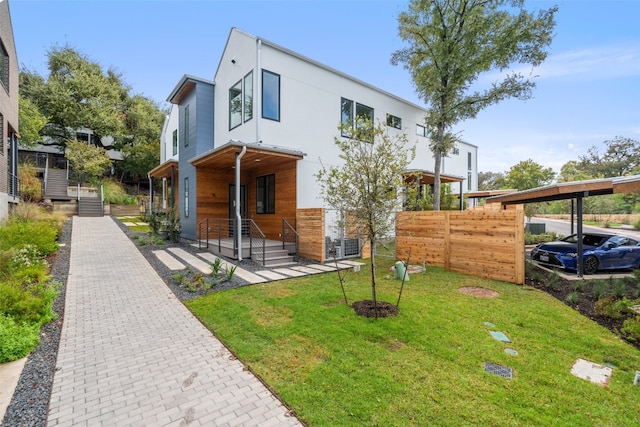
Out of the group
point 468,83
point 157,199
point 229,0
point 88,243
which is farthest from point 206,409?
point 157,199

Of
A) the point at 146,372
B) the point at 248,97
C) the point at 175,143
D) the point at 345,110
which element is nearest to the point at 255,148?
the point at 248,97

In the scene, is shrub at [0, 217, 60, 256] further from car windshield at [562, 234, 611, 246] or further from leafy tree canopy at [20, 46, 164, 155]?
leafy tree canopy at [20, 46, 164, 155]

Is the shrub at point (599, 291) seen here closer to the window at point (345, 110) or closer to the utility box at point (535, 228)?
the window at point (345, 110)

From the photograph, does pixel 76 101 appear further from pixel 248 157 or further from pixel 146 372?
pixel 146 372

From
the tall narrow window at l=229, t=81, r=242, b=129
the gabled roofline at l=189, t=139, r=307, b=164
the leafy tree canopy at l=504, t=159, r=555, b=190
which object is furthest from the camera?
the leafy tree canopy at l=504, t=159, r=555, b=190

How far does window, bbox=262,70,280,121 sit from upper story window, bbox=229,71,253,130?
537 mm

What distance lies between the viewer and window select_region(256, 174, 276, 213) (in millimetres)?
12094

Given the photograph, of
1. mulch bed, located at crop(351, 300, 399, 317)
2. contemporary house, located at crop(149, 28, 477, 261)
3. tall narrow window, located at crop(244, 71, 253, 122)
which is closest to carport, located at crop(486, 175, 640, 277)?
mulch bed, located at crop(351, 300, 399, 317)

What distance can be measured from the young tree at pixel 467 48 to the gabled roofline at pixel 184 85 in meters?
9.98

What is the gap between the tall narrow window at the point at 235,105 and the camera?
452 inches

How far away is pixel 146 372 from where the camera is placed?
3.31 metres

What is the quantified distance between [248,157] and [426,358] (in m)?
8.83

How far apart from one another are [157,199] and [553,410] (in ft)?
87.8

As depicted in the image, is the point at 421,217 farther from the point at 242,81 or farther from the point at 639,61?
the point at 639,61
